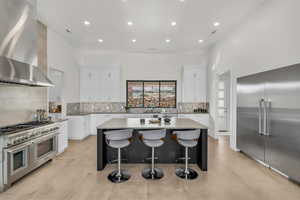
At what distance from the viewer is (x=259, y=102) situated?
3.47 metres

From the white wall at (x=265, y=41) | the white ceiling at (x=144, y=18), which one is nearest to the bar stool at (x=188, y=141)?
the white wall at (x=265, y=41)

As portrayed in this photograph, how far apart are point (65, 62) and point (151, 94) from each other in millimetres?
3398

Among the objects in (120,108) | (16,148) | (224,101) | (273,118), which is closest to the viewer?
(16,148)

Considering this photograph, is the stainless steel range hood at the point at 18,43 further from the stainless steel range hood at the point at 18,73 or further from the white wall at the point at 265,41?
the white wall at the point at 265,41

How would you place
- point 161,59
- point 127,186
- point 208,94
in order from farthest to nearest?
1. point 161,59
2. point 208,94
3. point 127,186

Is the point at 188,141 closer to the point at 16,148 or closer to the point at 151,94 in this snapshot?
the point at 16,148

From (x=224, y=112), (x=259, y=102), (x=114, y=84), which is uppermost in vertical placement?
(x=114, y=84)

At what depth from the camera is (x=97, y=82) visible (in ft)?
21.7

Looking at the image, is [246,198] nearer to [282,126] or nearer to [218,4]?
[282,126]

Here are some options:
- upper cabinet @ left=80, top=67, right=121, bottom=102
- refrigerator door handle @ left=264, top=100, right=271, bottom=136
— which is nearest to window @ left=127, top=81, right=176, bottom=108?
upper cabinet @ left=80, top=67, right=121, bottom=102

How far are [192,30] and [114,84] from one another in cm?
359

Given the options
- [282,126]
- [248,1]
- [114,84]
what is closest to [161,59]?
[114,84]

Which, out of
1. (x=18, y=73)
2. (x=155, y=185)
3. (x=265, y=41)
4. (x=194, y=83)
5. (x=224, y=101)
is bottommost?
(x=155, y=185)

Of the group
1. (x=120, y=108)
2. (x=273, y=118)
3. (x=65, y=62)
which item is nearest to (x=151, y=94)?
(x=120, y=108)
